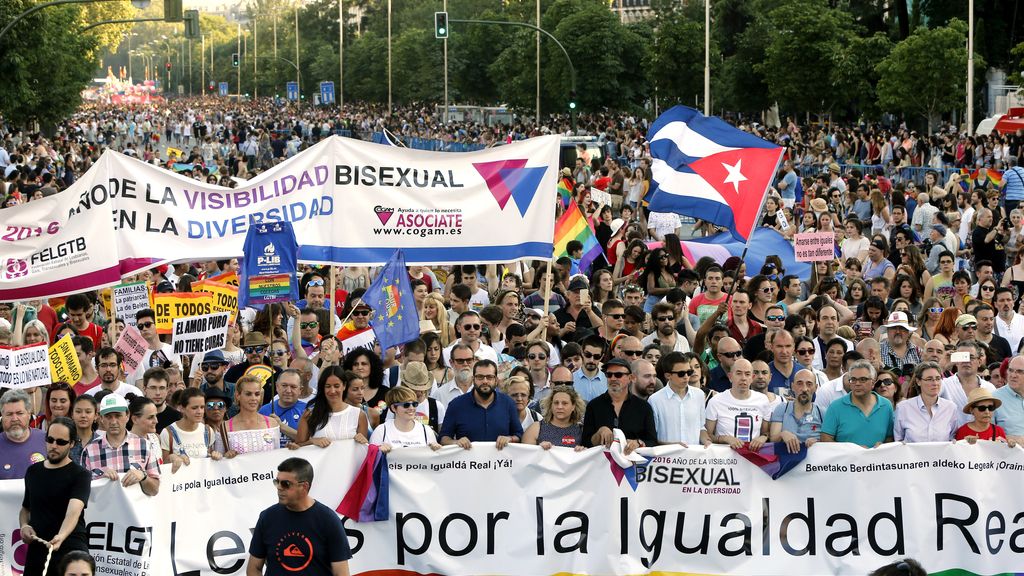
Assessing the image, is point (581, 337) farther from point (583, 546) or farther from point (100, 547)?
point (100, 547)

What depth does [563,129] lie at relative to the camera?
183ft

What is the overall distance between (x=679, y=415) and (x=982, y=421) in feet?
6.03

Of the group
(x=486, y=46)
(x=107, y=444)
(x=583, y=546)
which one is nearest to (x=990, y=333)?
(x=583, y=546)

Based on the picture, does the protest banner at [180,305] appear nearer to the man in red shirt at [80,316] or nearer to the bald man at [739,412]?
the man in red shirt at [80,316]

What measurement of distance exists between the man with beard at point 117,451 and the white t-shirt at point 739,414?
133 inches

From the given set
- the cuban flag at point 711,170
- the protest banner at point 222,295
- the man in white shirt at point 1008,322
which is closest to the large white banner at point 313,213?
the protest banner at point 222,295

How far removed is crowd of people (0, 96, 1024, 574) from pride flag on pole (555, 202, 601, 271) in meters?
0.37

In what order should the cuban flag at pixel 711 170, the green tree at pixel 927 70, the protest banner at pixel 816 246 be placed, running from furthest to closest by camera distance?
the green tree at pixel 927 70 < the protest banner at pixel 816 246 < the cuban flag at pixel 711 170

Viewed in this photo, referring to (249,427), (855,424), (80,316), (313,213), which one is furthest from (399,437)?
(80,316)

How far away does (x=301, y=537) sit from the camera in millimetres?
7492

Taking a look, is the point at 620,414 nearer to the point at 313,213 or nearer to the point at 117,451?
the point at 117,451

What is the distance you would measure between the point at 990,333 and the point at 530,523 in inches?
194

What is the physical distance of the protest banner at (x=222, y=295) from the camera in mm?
11586

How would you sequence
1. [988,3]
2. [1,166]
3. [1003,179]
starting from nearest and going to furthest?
1. [1003,179]
2. [1,166]
3. [988,3]
